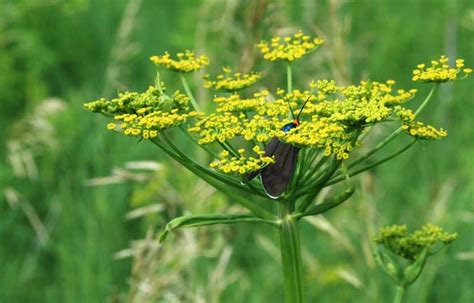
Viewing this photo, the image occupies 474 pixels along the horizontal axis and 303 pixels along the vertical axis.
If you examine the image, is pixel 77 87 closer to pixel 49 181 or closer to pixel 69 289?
pixel 49 181

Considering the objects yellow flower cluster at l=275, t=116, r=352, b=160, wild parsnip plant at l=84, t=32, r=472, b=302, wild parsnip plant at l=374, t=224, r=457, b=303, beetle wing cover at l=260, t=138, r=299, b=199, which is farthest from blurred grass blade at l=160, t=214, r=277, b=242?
wild parsnip plant at l=374, t=224, r=457, b=303

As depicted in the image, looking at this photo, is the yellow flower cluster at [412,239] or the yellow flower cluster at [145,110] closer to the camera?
the yellow flower cluster at [145,110]

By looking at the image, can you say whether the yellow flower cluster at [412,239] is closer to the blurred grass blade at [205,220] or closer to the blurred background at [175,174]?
the blurred grass blade at [205,220]

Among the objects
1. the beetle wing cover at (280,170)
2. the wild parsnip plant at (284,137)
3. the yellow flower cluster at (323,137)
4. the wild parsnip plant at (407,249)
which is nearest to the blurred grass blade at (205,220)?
the wild parsnip plant at (284,137)

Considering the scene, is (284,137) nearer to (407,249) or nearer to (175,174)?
(407,249)

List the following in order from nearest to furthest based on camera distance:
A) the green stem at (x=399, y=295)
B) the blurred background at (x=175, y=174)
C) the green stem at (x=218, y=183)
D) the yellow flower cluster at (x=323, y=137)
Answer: the yellow flower cluster at (x=323, y=137) < the green stem at (x=218, y=183) < the green stem at (x=399, y=295) < the blurred background at (x=175, y=174)

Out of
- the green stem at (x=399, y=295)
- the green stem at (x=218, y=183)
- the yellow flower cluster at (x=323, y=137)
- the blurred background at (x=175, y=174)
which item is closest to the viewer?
the yellow flower cluster at (x=323, y=137)

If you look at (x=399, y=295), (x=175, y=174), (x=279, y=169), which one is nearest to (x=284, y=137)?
(x=279, y=169)
